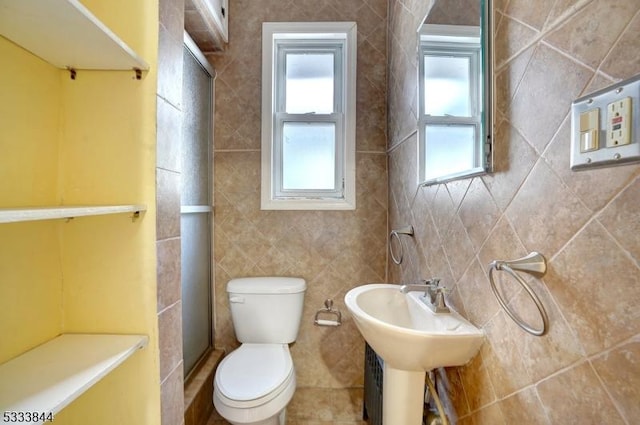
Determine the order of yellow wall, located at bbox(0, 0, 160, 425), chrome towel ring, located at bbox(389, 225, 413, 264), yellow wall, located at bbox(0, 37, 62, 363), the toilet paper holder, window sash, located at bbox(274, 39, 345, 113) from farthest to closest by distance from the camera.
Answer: window sash, located at bbox(274, 39, 345, 113)
the toilet paper holder
chrome towel ring, located at bbox(389, 225, 413, 264)
yellow wall, located at bbox(0, 0, 160, 425)
yellow wall, located at bbox(0, 37, 62, 363)

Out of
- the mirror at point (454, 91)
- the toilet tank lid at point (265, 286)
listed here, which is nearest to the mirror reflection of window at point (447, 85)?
the mirror at point (454, 91)

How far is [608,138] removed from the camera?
0.46m

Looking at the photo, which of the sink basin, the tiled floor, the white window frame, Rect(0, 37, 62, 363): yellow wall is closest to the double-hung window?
the sink basin

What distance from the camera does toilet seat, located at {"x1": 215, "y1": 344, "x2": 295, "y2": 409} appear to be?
1223 mm

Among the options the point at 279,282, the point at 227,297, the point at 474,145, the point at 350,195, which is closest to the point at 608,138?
the point at 474,145

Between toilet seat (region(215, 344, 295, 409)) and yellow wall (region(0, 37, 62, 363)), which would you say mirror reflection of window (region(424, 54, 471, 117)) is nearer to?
yellow wall (region(0, 37, 62, 363))

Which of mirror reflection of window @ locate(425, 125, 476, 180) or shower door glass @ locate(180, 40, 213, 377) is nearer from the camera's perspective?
mirror reflection of window @ locate(425, 125, 476, 180)

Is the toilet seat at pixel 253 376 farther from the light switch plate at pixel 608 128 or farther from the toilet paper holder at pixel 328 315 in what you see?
the light switch plate at pixel 608 128

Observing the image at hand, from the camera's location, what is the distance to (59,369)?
2.09 ft

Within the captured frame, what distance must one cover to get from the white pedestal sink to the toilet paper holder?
656mm

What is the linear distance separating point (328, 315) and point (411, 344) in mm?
1104

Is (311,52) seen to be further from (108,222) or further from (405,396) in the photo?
(405,396)

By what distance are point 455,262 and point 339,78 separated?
151cm

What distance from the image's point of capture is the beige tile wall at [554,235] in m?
0.45
